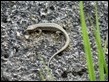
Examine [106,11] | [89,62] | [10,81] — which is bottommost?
[10,81]

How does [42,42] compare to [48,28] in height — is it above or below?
below

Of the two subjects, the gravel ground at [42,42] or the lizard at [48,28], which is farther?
the lizard at [48,28]

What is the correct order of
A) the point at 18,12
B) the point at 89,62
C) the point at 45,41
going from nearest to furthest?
the point at 89,62 < the point at 45,41 < the point at 18,12

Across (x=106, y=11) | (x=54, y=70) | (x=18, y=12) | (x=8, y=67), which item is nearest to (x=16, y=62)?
(x=8, y=67)

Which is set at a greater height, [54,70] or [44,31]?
[44,31]

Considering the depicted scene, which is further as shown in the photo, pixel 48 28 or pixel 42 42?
pixel 48 28

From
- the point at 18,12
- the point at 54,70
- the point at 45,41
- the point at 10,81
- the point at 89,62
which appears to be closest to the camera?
the point at 89,62

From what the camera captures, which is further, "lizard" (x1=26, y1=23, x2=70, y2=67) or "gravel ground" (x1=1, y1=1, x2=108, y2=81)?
"lizard" (x1=26, y1=23, x2=70, y2=67)

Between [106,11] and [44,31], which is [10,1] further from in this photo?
[106,11]
